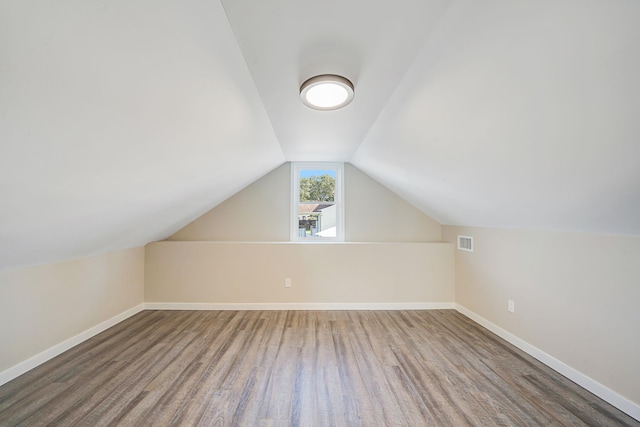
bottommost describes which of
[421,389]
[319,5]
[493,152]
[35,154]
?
[421,389]

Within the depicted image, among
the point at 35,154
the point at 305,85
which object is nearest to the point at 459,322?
Answer: the point at 305,85

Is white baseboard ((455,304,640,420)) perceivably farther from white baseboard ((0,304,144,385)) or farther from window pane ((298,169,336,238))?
white baseboard ((0,304,144,385))

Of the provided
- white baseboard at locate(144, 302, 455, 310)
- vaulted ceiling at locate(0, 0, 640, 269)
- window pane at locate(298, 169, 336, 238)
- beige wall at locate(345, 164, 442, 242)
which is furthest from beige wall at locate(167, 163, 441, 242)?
vaulted ceiling at locate(0, 0, 640, 269)

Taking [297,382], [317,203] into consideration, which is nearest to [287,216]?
[317,203]

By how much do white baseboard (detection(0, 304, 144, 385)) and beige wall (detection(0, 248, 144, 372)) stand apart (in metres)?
0.03

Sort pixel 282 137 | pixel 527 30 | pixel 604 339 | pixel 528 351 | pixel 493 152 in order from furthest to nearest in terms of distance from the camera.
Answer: pixel 282 137 → pixel 528 351 → pixel 604 339 → pixel 493 152 → pixel 527 30

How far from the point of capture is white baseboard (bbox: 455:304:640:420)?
1.78 m

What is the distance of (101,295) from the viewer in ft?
9.79

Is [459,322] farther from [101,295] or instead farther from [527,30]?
[101,295]

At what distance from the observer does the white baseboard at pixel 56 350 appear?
2.09m

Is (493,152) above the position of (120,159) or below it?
above

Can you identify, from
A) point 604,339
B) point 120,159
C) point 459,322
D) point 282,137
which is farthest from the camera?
point 459,322

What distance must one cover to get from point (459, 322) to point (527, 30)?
320cm

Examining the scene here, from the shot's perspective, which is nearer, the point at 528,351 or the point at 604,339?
the point at 604,339
